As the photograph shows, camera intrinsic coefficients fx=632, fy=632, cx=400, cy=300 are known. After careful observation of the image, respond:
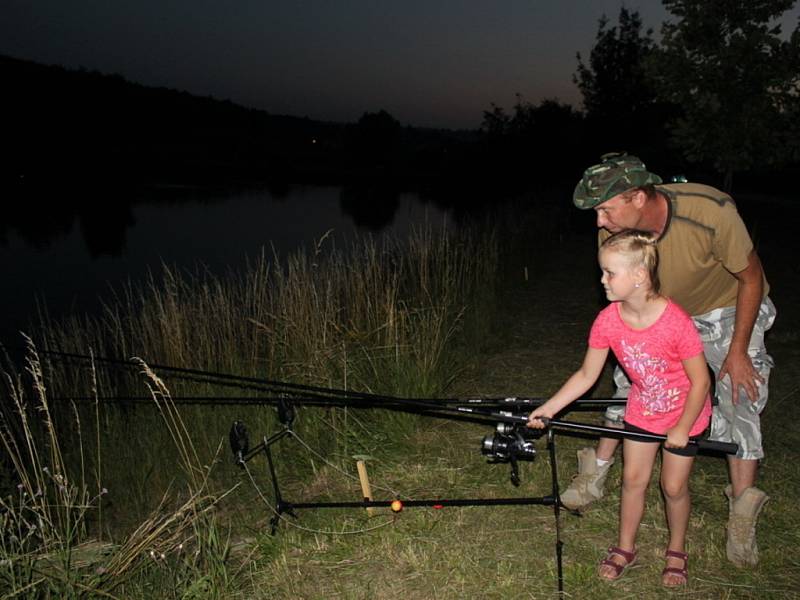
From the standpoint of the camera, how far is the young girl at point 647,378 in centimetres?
214

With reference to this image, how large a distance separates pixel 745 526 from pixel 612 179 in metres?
1.58

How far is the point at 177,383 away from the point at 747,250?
13.6ft

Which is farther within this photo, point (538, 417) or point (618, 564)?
point (618, 564)

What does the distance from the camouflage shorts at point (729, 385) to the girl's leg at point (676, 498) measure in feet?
0.99

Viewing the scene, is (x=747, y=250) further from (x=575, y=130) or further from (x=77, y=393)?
(x=575, y=130)

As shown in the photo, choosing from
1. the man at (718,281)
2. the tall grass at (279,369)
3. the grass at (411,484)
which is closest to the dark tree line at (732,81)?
the grass at (411,484)

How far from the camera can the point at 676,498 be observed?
2428 mm

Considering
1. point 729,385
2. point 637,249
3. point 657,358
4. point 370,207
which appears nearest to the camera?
point 637,249

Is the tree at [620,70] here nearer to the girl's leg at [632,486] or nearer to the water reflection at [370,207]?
the water reflection at [370,207]

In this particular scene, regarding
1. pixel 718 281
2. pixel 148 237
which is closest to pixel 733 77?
pixel 718 281

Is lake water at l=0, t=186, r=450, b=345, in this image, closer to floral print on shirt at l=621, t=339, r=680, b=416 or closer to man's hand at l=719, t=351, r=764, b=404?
man's hand at l=719, t=351, r=764, b=404

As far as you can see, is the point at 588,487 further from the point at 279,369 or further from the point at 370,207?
the point at 370,207

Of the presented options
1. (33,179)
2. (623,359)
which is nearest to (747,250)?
(623,359)

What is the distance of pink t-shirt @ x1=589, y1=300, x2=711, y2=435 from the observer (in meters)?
2.17
